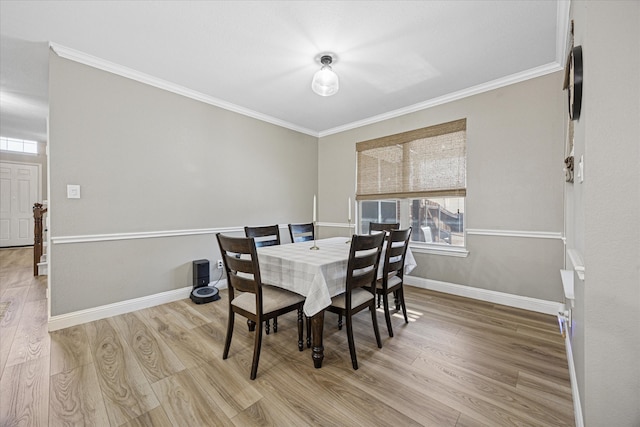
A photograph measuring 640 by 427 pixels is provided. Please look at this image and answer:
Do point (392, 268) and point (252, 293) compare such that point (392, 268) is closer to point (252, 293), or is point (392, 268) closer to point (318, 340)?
point (318, 340)

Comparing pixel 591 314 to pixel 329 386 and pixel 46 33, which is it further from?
pixel 46 33

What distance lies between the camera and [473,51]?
2.38 meters

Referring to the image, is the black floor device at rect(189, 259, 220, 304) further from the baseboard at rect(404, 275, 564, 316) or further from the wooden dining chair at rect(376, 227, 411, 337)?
the baseboard at rect(404, 275, 564, 316)

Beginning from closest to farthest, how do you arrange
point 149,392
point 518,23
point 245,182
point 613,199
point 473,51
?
point 613,199, point 149,392, point 518,23, point 473,51, point 245,182

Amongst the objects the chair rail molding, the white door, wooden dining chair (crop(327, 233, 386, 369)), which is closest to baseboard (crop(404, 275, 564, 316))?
the chair rail molding

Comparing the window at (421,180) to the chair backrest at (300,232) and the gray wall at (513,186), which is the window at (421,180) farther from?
the chair backrest at (300,232)

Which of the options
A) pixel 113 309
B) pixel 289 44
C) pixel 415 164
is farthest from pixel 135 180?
pixel 415 164

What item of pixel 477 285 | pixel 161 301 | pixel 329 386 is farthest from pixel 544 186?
pixel 161 301

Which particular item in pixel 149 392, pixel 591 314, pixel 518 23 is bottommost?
pixel 149 392

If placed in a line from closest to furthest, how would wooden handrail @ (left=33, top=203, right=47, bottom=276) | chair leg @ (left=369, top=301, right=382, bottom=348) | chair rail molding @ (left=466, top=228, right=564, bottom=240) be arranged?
chair leg @ (left=369, top=301, right=382, bottom=348) → chair rail molding @ (left=466, top=228, right=564, bottom=240) → wooden handrail @ (left=33, top=203, right=47, bottom=276)

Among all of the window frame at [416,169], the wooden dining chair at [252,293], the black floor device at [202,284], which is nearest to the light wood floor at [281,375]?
the wooden dining chair at [252,293]

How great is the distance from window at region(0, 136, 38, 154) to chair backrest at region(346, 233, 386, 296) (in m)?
8.60

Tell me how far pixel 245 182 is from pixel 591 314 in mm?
3633

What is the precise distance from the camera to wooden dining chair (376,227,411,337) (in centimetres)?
210
